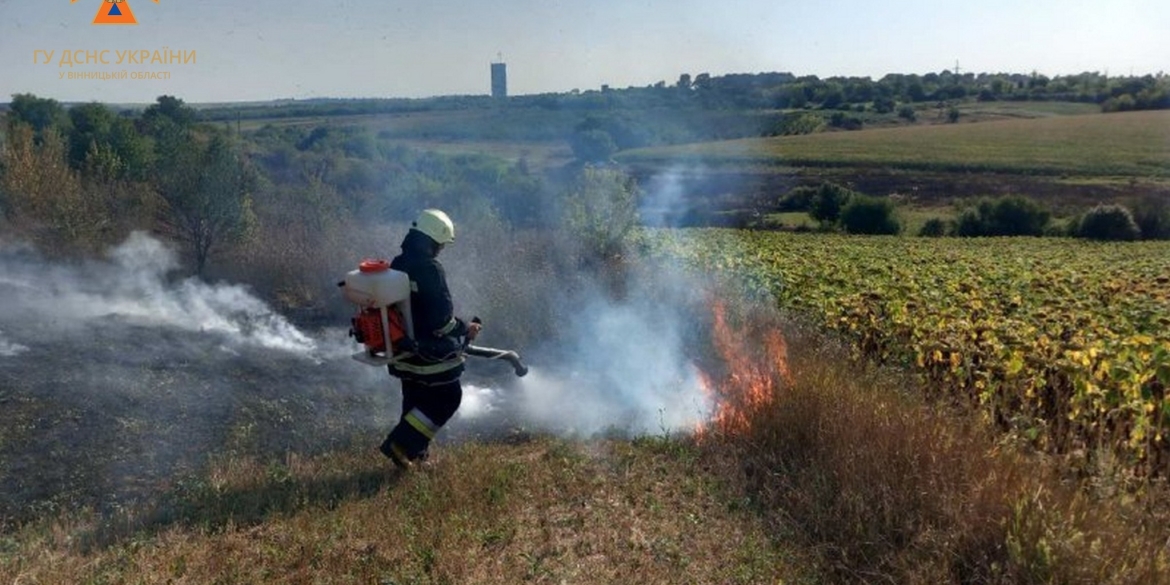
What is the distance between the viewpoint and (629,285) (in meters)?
11.6

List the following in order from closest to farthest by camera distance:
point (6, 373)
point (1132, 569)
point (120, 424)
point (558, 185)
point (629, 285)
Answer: point (1132, 569) < point (120, 424) < point (6, 373) < point (629, 285) < point (558, 185)

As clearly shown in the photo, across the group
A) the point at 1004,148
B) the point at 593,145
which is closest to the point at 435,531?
the point at 593,145

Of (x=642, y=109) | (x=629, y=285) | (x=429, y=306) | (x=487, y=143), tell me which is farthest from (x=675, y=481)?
(x=487, y=143)

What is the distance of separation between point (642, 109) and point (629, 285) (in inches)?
368

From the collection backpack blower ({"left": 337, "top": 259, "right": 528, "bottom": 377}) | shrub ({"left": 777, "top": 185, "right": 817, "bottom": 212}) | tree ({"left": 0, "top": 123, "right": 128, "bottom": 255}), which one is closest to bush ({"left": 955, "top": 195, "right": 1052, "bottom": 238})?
shrub ({"left": 777, "top": 185, "right": 817, "bottom": 212})

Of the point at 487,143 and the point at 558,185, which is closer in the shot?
the point at 558,185

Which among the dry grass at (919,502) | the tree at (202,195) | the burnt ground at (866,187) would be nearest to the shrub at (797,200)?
the burnt ground at (866,187)

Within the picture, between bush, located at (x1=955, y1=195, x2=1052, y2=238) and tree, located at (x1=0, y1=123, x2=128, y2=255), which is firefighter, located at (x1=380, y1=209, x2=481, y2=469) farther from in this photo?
bush, located at (x1=955, y1=195, x2=1052, y2=238)

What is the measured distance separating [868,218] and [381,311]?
31.0m

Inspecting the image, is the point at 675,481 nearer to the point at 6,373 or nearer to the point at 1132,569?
the point at 1132,569

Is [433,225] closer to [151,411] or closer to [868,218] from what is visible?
[151,411]

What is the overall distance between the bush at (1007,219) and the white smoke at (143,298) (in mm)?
31341

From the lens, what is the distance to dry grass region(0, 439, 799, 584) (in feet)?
13.6

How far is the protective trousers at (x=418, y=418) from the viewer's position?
5625 millimetres
